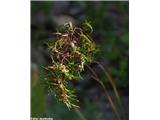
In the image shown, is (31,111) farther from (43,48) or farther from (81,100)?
(43,48)

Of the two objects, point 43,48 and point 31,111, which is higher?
point 43,48

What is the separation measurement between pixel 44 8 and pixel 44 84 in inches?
27.2

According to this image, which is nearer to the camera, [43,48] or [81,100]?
[81,100]

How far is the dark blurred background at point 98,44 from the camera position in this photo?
7.43 ft

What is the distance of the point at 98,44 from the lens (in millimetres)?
2369

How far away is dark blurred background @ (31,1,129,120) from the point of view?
2.27 meters
